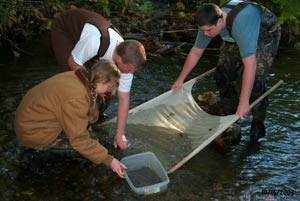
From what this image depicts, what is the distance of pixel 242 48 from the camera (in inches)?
149

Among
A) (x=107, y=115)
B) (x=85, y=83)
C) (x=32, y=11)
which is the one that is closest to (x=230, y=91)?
(x=107, y=115)

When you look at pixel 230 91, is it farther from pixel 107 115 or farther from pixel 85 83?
pixel 85 83

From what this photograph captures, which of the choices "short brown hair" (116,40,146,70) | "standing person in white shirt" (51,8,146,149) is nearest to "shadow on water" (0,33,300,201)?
"standing person in white shirt" (51,8,146,149)

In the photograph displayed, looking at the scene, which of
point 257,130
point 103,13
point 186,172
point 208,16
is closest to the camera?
point 208,16

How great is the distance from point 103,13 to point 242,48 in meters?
5.32

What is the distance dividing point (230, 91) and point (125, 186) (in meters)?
1.98

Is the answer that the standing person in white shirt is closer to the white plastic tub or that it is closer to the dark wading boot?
the white plastic tub

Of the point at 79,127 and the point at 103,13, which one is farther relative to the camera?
the point at 103,13

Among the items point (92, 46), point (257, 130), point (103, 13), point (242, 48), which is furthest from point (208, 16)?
point (103, 13)

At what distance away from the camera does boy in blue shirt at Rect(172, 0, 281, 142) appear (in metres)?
3.75

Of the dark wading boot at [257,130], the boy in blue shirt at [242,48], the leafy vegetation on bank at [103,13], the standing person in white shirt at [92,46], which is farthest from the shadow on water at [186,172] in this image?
the leafy vegetation on bank at [103,13]

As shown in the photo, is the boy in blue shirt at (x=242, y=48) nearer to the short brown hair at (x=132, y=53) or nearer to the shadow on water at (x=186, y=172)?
the shadow on water at (x=186, y=172)

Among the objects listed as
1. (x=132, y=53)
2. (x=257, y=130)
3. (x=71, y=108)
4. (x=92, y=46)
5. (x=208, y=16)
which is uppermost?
(x=208, y=16)

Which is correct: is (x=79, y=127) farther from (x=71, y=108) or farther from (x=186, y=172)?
(x=186, y=172)
